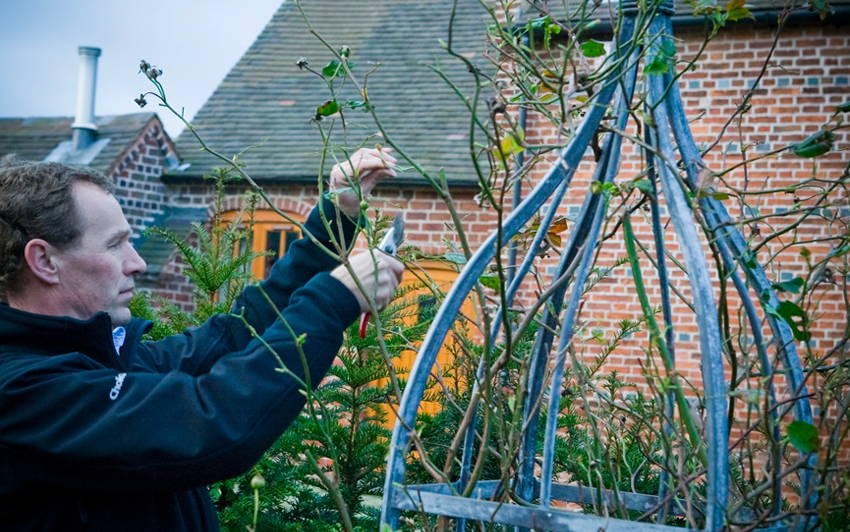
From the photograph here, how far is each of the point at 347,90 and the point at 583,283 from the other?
9.41m

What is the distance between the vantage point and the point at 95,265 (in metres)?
1.80

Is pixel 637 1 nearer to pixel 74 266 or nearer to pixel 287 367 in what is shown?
pixel 287 367

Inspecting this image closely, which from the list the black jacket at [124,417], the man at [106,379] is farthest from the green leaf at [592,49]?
the black jacket at [124,417]

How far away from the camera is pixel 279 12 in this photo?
42.1 feet

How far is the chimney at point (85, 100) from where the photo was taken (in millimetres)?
11609

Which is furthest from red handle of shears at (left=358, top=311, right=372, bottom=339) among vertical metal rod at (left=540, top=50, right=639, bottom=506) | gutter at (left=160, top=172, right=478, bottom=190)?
gutter at (left=160, top=172, right=478, bottom=190)

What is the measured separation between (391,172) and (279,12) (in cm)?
1159

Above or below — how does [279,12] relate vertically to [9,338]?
above

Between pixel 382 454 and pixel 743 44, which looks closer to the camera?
pixel 382 454

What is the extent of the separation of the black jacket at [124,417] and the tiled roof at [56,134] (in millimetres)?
8982

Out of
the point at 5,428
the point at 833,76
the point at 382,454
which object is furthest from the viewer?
the point at 833,76

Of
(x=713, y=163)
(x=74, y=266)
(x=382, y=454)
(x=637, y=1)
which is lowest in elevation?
(x=382, y=454)

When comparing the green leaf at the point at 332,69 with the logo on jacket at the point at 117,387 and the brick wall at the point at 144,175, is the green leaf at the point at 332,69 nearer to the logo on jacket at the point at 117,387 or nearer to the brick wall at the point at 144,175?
the logo on jacket at the point at 117,387

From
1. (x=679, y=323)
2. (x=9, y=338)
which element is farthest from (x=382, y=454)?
(x=679, y=323)
